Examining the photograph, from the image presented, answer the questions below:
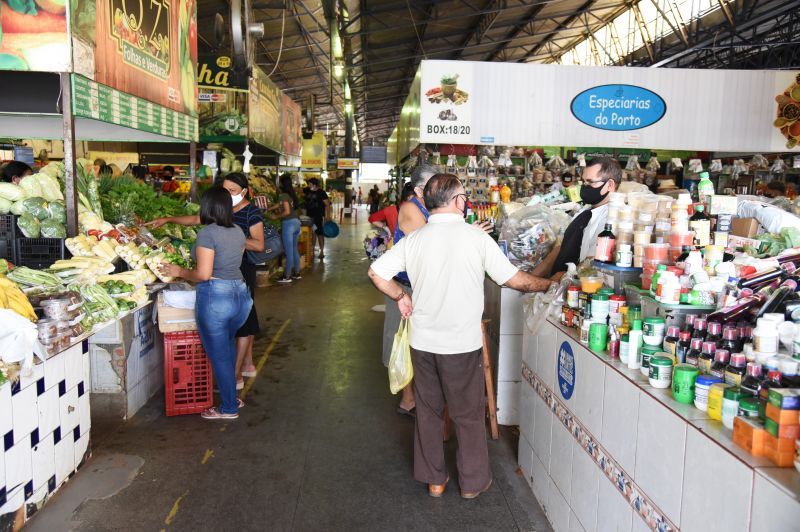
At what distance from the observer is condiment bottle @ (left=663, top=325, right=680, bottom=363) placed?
206 cm

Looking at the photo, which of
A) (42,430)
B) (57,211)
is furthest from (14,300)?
(57,211)

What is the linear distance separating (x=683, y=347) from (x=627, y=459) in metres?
0.45

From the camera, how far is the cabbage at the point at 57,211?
4145mm

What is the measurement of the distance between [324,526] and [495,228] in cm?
302

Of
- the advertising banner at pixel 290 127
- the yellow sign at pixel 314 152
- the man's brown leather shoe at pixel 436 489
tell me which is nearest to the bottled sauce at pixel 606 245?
the man's brown leather shoe at pixel 436 489

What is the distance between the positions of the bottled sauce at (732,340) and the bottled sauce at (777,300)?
0.30 feet

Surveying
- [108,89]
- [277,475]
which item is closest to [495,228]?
[277,475]

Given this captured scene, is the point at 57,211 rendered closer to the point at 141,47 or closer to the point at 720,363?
the point at 141,47

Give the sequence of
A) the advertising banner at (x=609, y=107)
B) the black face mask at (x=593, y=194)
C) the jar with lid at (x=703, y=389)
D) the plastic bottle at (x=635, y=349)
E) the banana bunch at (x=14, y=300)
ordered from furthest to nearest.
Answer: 1. the advertising banner at (x=609, y=107)
2. the black face mask at (x=593, y=194)
3. the banana bunch at (x=14, y=300)
4. the plastic bottle at (x=635, y=349)
5. the jar with lid at (x=703, y=389)

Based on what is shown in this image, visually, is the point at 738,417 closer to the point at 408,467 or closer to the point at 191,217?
the point at 408,467

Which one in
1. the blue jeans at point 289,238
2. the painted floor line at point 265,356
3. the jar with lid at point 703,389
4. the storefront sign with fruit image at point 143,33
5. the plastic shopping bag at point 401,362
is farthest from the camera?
the blue jeans at point 289,238

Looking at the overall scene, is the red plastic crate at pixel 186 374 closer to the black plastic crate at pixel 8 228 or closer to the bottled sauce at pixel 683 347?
the black plastic crate at pixel 8 228

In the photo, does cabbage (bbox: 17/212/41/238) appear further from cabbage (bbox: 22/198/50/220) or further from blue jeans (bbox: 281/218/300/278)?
blue jeans (bbox: 281/218/300/278)

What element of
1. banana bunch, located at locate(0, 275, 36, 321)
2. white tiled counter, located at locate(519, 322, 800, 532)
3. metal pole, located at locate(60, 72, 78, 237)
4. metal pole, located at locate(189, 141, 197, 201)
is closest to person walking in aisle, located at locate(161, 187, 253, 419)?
metal pole, located at locate(60, 72, 78, 237)
